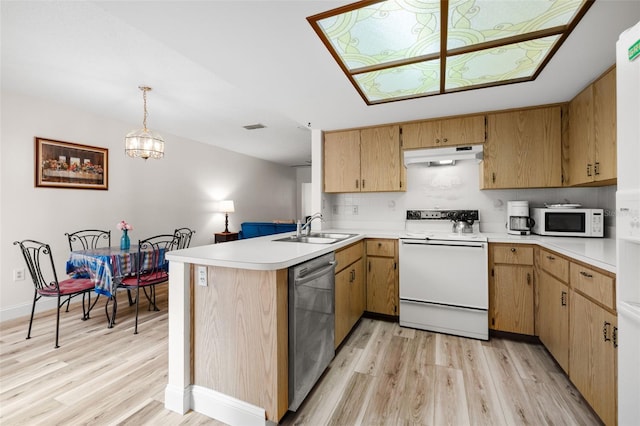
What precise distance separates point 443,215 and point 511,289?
1.01 m

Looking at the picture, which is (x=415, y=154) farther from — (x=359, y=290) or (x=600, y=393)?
(x=600, y=393)

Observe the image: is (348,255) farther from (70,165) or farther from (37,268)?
(70,165)

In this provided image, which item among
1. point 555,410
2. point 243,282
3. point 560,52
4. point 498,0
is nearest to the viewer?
point 498,0


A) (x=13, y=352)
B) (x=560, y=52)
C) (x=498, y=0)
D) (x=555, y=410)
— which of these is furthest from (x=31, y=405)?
(x=560, y=52)

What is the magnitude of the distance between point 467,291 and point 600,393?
3.70 feet

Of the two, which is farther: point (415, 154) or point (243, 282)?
point (415, 154)

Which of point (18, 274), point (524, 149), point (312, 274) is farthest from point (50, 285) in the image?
point (524, 149)

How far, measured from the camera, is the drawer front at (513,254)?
2.41m

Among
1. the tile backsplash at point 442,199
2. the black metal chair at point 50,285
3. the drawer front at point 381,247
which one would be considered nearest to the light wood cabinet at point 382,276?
the drawer front at point 381,247

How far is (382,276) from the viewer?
290 centimetres

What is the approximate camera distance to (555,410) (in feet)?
5.30

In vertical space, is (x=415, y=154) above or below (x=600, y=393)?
above

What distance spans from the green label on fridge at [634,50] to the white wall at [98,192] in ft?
15.9

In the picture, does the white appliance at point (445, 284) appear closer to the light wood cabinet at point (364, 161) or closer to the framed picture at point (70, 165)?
the light wood cabinet at point (364, 161)
